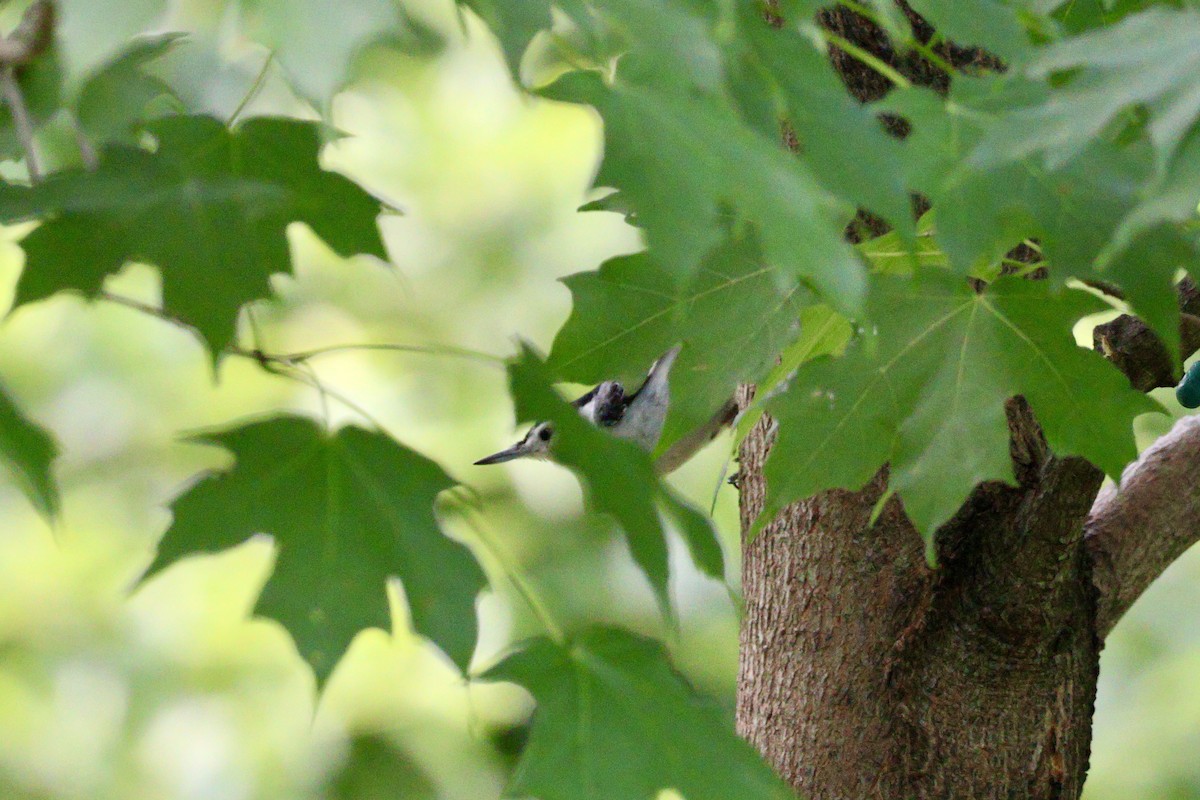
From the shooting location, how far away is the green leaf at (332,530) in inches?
22.6

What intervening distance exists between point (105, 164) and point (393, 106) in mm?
2763

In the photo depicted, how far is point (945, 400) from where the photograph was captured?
78 cm

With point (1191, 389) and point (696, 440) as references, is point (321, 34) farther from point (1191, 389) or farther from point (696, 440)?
point (696, 440)

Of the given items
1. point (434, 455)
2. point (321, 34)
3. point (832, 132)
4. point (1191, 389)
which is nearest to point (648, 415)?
point (1191, 389)

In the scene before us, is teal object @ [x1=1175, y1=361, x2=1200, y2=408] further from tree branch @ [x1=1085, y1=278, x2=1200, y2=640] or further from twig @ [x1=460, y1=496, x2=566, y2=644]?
twig @ [x1=460, y1=496, x2=566, y2=644]

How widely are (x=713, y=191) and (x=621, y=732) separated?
0.26m

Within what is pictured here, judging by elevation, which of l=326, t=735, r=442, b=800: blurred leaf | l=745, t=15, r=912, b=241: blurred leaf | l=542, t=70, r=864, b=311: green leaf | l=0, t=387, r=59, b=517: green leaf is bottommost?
l=326, t=735, r=442, b=800: blurred leaf

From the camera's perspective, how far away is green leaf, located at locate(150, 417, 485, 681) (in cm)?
57

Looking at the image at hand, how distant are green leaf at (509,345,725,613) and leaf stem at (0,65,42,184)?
22 cm

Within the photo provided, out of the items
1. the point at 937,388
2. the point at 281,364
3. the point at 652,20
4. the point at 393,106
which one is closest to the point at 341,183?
the point at 281,364

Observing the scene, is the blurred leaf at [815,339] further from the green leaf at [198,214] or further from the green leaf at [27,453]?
the green leaf at [27,453]

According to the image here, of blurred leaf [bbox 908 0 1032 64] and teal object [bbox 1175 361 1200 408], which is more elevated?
teal object [bbox 1175 361 1200 408]

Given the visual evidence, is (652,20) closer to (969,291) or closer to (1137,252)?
(1137,252)

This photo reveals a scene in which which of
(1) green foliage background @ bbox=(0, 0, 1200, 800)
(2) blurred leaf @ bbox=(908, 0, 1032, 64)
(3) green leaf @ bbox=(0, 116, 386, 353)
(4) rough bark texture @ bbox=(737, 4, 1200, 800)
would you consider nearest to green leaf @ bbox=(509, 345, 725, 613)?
(1) green foliage background @ bbox=(0, 0, 1200, 800)
